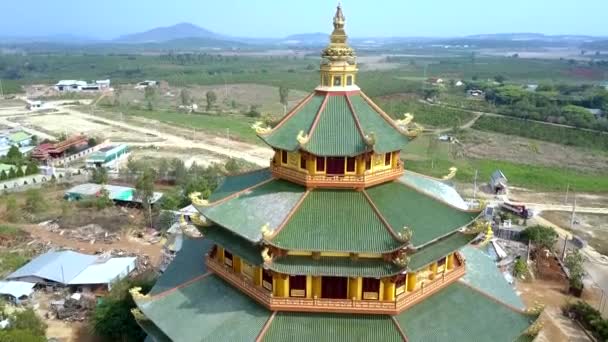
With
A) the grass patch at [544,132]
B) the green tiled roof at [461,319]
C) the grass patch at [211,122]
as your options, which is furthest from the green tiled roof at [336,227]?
the grass patch at [544,132]

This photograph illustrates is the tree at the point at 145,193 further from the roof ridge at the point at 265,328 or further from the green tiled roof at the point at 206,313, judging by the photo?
the roof ridge at the point at 265,328

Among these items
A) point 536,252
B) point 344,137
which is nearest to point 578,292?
point 536,252

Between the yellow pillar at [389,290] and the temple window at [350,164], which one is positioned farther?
the temple window at [350,164]

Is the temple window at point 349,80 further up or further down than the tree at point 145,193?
further up

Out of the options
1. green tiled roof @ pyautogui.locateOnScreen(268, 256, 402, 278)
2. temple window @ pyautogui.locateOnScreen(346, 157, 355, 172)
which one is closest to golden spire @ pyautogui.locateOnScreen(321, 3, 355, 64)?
temple window @ pyautogui.locateOnScreen(346, 157, 355, 172)

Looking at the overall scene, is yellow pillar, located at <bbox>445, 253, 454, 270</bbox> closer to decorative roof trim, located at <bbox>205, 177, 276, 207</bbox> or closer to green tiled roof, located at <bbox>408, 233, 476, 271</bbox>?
green tiled roof, located at <bbox>408, 233, 476, 271</bbox>

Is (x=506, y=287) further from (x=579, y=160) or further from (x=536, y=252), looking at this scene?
(x=579, y=160)
